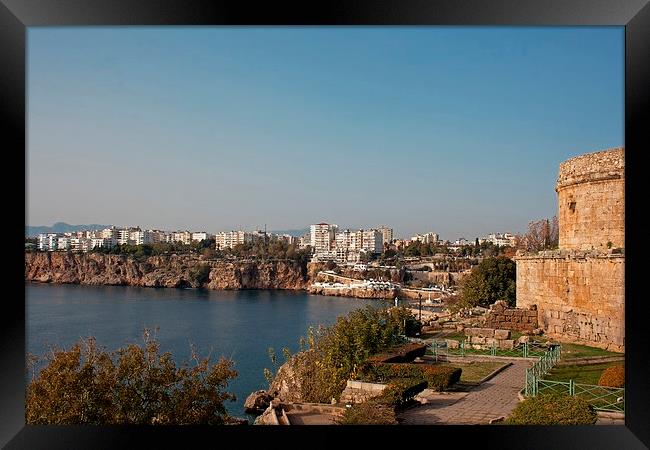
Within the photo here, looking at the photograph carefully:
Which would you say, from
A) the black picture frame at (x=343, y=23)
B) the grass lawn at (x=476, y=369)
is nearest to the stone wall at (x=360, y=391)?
the grass lawn at (x=476, y=369)

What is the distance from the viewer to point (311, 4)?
3.64 meters

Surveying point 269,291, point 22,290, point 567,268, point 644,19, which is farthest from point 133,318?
point 644,19

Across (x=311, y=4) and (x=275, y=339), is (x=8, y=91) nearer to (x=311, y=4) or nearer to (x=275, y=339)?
(x=311, y=4)

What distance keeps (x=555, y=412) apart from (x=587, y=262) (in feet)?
17.5

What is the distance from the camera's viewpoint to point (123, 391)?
214 inches

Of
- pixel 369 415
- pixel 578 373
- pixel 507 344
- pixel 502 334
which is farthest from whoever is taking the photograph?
pixel 502 334

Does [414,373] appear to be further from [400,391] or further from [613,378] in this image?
[613,378]

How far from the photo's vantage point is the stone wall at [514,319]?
425 inches

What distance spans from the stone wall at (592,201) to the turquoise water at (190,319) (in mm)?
6761

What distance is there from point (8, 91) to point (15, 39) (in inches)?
13.3

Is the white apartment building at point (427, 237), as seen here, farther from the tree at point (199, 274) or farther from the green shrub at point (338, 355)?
the green shrub at point (338, 355)

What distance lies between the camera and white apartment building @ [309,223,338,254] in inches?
1836

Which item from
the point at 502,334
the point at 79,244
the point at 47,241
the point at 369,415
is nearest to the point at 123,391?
the point at 369,415

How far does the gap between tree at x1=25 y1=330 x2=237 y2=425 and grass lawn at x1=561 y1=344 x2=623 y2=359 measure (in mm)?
4932
